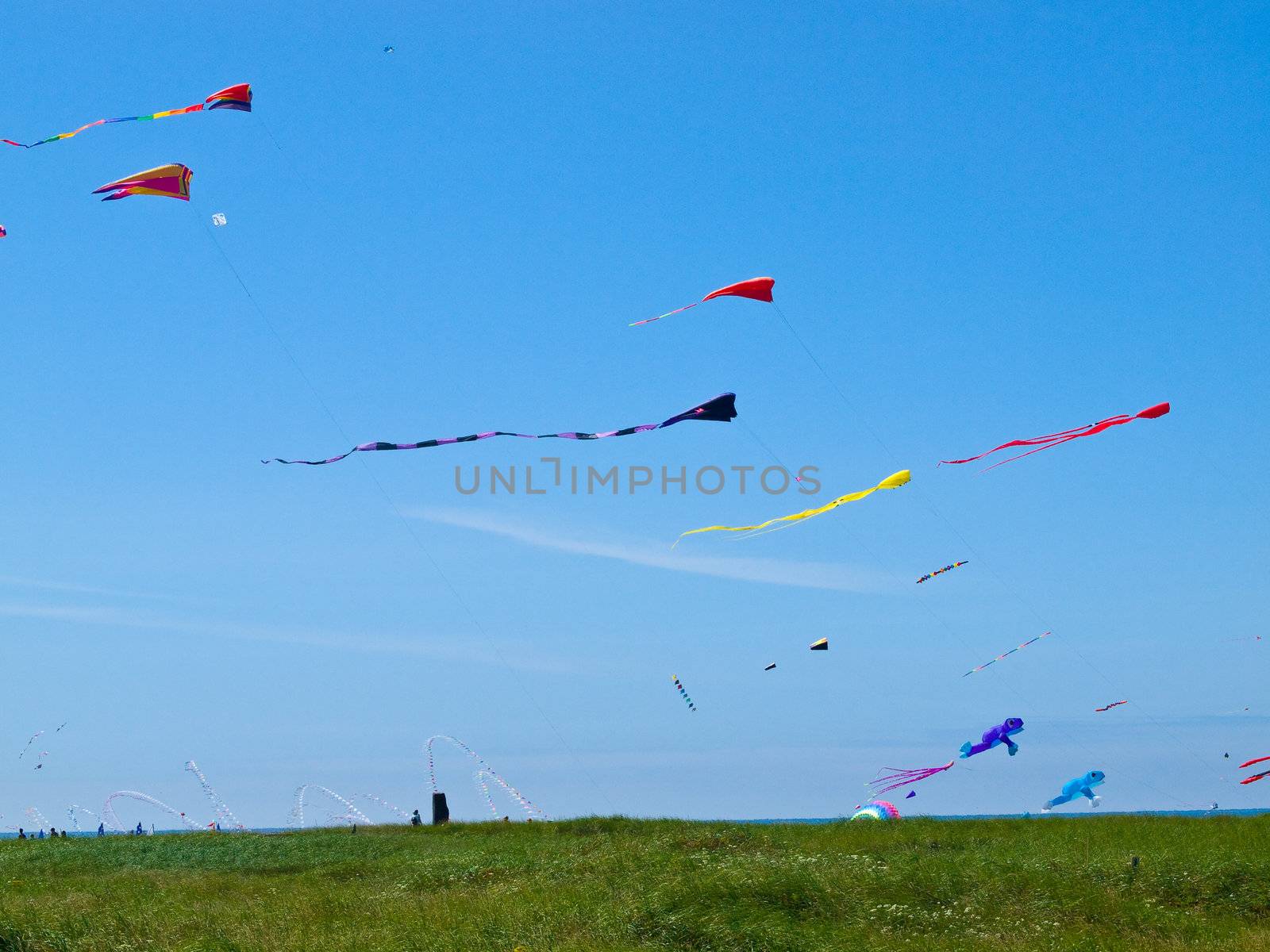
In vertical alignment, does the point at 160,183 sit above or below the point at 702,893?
above

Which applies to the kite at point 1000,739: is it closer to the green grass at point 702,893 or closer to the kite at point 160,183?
the green grass at point 702,893

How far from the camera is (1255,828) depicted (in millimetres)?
28031

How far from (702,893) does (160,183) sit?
1704cm

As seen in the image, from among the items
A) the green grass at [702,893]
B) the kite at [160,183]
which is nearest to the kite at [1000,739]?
the green grass at [702,893]

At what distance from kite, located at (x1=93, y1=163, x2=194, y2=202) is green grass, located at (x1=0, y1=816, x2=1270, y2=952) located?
535 inches

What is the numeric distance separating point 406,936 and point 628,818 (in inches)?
579

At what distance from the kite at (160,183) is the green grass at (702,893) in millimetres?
13589

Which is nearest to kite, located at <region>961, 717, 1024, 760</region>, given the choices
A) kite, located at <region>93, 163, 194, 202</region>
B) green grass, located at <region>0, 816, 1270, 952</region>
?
green grass, located at <region>0, 816, 1270, 952</region>

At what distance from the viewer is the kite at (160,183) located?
23734 millimetres

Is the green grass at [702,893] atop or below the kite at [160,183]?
below

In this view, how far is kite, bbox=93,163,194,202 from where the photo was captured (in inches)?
934

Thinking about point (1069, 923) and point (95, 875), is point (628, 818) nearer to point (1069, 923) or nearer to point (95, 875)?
point (95, 875)

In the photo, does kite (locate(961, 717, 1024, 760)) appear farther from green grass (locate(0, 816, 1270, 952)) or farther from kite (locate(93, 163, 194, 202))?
kite (locate(93, 163, 194, 202))

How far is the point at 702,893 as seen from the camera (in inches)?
810
